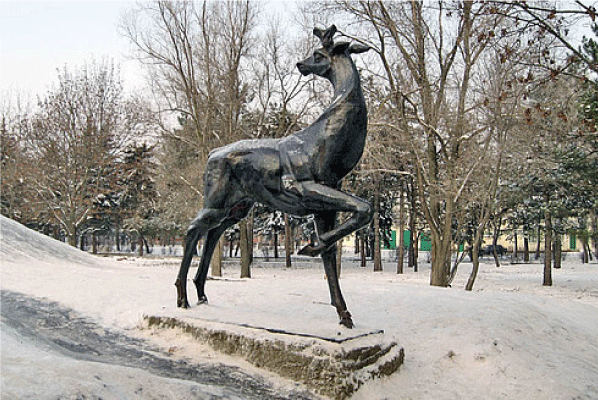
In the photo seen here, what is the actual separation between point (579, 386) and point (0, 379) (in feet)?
17.1

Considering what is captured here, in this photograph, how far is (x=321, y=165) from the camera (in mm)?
5473

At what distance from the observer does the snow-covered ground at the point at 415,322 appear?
5.11 m

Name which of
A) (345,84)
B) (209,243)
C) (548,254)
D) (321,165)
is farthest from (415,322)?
(548,254)

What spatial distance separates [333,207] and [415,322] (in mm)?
2568

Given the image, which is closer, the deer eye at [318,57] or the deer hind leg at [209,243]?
the deer eye at [318,57]

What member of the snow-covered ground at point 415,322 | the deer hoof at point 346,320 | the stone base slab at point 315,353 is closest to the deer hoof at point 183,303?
the snow-covered ground at point 415,322

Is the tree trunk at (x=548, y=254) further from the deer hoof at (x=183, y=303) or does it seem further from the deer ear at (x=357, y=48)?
the deer hoof at (x=183, y=303)

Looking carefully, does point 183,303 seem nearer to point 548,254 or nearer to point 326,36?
point 326,36

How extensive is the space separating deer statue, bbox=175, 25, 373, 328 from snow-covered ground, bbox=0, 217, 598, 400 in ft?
3.32

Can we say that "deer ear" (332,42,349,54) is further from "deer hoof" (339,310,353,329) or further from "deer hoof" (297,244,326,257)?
"deer hoof" (339,310,353,329)

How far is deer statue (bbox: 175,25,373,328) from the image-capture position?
17.6 ft

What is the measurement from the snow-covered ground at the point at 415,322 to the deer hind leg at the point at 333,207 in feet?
2.79

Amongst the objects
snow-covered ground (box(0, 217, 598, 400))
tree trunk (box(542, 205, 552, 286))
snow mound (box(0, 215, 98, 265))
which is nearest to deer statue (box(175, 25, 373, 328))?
snow-covered ground (box(0, 217, 598, 400))

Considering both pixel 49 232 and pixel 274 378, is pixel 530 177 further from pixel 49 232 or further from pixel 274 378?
pixel 49 232
